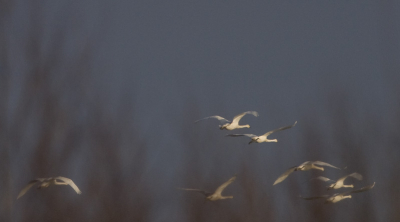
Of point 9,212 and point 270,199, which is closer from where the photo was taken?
point 9,212

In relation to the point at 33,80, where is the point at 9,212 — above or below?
below

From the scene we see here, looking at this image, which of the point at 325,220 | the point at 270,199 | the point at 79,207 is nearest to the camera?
the point at 79,207

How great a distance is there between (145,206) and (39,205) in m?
3.38

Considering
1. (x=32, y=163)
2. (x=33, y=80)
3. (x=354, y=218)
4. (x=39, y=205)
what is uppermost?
(x=33, y=80)

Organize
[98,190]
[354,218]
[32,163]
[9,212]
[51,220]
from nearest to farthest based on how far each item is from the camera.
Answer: [9,212], [32,163], [51,220], [98,190], [354,218]

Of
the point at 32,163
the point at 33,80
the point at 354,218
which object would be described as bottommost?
the point at 354,218

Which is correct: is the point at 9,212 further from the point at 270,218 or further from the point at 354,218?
the point at 270,218

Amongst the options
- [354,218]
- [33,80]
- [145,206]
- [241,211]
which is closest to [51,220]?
[33,80]

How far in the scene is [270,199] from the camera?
13062 mm

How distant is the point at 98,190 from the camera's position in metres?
7.27

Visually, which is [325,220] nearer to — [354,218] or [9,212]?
[354,218]

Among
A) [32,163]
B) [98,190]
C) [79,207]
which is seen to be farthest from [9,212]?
[98,190]

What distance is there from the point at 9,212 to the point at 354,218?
7.34 metres

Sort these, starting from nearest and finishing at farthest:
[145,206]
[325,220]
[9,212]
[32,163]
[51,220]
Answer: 1. [9,212]
2. [32,163]
3. [51,220]
4. [145,206]
5. [325,220]
